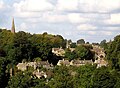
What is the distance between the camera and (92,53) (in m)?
105

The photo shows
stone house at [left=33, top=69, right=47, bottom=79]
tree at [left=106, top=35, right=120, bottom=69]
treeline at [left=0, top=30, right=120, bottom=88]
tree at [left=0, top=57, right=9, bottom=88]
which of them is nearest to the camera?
treeline at [left=0, top=30, right=120, bottom=88]

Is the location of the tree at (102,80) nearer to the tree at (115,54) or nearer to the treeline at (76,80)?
the treeline at (76,80)

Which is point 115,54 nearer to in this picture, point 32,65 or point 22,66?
point 32,65

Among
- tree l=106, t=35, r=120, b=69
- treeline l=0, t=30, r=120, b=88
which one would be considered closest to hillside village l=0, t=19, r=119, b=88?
treeline l=0, t=30, r=120, b=88

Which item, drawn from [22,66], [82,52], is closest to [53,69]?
[22,66]

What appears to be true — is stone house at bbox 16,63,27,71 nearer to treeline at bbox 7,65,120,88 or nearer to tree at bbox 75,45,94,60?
treeline at bbox 7,65,120,88

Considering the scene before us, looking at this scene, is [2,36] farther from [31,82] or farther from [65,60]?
[31,82]

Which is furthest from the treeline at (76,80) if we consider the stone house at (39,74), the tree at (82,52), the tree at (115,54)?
the tree at (82,52)

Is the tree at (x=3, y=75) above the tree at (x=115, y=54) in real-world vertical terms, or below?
below

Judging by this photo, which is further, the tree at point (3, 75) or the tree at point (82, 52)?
the tree at point (82, 52)

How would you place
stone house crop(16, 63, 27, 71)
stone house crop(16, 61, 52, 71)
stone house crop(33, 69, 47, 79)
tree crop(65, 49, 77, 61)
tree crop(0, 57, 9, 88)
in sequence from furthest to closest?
tree crop(65, 49, 77, 61), stone house crop(16, 61, 52, 71), stone house crop(16, 63, 27, 71), stone house crop(33, 69, 47, 79), tree crop(0, 57, 9, 88)

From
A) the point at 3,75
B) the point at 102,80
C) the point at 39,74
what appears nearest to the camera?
the point at 102,80

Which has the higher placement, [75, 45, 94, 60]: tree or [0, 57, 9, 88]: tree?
[75, 45, 94, 60]: tree

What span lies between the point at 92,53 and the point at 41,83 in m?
37.6
